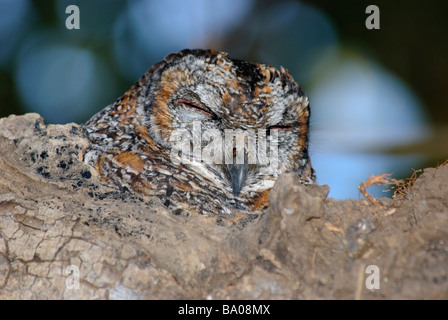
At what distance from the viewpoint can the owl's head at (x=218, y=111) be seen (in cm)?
303

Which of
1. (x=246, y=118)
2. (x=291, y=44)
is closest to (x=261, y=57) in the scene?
(x=291, y=44)

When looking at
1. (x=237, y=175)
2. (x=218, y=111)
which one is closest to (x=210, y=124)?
(x=218, y=111)

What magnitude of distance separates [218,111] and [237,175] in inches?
17.6

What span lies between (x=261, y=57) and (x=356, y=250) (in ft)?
13.2

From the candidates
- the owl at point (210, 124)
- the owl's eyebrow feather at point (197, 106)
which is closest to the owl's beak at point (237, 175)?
the owl at point (210, 124)

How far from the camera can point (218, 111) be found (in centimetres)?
307

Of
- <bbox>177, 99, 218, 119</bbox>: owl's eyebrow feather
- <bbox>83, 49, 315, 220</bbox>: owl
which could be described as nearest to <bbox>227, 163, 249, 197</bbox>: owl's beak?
<bbox>83, 49, 315, 220</bbox>: owl

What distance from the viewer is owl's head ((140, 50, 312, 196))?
9.93 feet

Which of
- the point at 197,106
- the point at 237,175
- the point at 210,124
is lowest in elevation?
the point at 237,175

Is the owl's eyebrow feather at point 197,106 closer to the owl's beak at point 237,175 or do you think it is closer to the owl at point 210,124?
the owl at point 210,124

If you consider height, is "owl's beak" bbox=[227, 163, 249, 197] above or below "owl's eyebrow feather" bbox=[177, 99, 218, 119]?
below

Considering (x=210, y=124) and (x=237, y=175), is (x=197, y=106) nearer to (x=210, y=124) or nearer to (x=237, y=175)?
(x=210, y=124)

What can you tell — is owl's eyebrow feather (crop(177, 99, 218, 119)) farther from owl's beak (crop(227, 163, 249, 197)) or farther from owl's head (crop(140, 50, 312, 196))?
owl's beak (crop(227, 163, 249, 197))

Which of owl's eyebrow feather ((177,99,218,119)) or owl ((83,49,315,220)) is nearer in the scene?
owl ((83,49,315,220))
